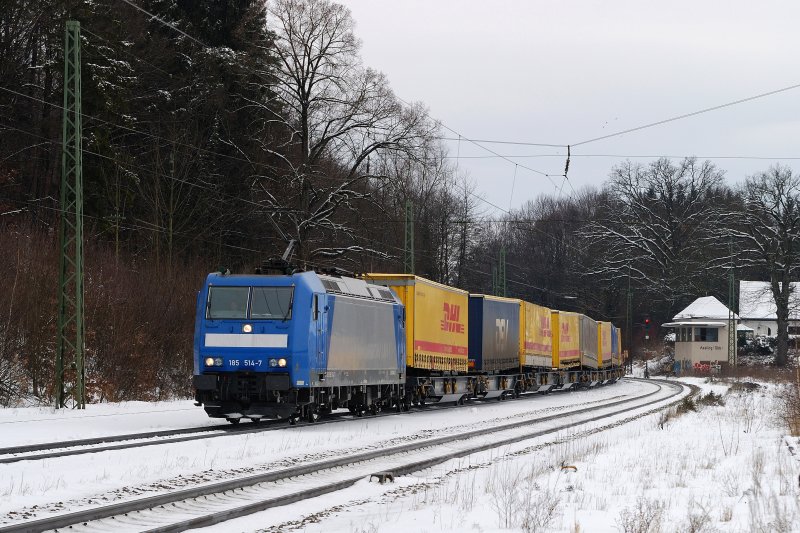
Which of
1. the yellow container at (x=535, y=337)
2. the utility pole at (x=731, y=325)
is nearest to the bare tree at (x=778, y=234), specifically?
the utility pole at (x=731, y=325)

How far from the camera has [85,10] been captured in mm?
39438

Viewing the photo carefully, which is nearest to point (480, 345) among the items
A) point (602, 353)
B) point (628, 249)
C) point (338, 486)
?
point (338, 486)

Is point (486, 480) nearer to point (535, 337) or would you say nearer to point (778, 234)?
point (535, 337)

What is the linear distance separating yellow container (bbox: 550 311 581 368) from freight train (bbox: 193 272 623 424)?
9.05 meters

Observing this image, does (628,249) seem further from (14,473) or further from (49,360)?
(14,473)

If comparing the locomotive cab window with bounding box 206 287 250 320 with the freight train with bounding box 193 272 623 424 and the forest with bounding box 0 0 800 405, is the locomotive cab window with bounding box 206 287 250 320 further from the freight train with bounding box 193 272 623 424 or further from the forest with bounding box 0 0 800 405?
the forest with bounding box 0 0 800 405

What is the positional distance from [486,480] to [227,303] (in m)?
9.05

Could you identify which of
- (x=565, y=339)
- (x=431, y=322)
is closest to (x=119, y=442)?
(x=431, y=322)

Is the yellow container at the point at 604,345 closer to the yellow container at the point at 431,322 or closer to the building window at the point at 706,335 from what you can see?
the yellow container at the point at 431,322

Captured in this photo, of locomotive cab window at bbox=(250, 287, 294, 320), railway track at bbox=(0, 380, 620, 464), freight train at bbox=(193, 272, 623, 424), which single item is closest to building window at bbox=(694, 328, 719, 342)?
freight train at bbox=(193, 272, 623, 424)

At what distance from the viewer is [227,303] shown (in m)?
21.1

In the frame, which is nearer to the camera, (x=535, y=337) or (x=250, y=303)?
(x=250, y=303)

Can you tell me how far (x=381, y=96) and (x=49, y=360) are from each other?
2032cm

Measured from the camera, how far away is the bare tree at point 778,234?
84625 mm
